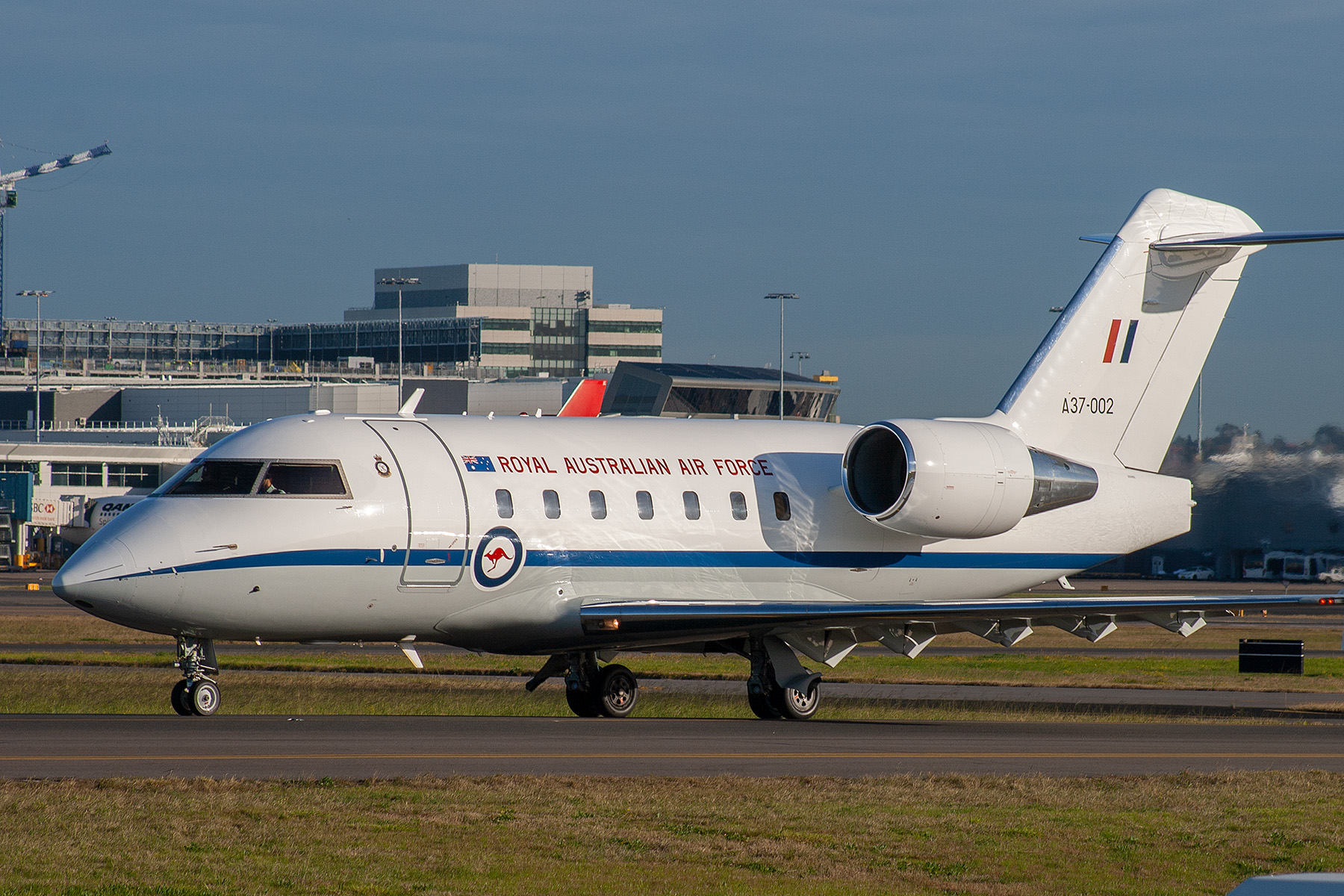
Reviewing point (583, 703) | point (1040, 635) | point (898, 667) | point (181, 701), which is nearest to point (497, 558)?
point (583, 703)

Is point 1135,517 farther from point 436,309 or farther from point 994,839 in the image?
point 436,309

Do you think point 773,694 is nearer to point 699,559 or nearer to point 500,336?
point 699,559

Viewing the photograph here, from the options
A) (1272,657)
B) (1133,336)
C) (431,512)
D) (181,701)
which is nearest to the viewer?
(181,701)

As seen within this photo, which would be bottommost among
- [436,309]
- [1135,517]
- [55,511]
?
[55,511]

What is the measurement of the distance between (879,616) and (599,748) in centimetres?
573

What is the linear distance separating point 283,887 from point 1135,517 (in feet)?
64.5

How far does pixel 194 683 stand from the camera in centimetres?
2094

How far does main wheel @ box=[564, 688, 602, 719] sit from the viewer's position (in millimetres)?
24547

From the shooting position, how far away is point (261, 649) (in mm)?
43375

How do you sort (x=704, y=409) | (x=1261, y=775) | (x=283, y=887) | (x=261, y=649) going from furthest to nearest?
1. (x=704, y=409)
2. (x=261, y=649)
3. (x=1261, y=775)
4. (x=283, y=887)

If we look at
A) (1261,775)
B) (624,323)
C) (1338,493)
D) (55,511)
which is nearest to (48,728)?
(1261,775)

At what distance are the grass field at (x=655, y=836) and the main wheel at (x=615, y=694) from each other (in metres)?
8.81

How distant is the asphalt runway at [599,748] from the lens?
52.7 feet

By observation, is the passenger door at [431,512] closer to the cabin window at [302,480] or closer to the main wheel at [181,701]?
the cabin window at [302,480]
